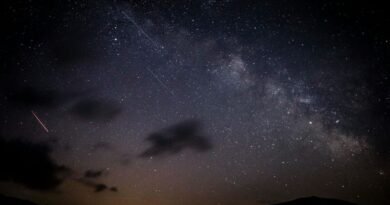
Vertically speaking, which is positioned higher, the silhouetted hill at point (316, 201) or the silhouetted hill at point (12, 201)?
the silhouetted hill at point (12, 201)

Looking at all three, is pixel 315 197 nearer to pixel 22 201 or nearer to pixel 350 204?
pixel 350 204

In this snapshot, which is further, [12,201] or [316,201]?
[12,201]

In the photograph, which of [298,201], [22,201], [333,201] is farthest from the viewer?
[22,201]

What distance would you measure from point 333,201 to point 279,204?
14598mm

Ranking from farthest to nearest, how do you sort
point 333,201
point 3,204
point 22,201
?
point 22,201 → point 3,204 → point 333,201

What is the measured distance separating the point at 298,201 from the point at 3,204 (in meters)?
78.4

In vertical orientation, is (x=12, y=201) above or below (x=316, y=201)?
above

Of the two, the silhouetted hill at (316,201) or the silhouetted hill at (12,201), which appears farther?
the silhouetted hill at (12,201)

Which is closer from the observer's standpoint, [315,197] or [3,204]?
[315,197]

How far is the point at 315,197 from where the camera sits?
60875mm

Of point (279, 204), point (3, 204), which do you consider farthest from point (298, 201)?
point (3, 204)

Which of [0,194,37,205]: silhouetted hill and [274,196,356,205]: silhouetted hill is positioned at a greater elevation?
[0,194,37,205]: silhouetted hill

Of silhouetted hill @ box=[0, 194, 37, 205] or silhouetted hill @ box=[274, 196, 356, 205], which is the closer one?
silhouetted hill @ box=[274, 196, 356, 205]

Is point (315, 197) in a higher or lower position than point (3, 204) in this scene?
lower
